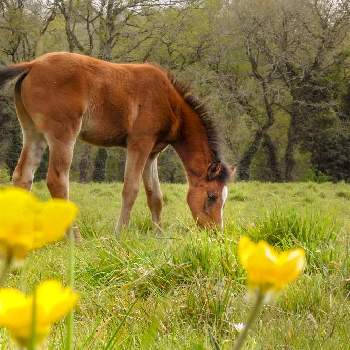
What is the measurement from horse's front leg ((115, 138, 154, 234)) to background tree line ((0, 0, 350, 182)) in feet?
69.7

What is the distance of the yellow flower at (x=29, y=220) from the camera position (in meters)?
0.37

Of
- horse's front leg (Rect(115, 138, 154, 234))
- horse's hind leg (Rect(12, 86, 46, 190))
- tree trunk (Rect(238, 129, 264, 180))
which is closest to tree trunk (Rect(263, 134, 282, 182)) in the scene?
tree trunk (Rect(238, 129, 264, 180))

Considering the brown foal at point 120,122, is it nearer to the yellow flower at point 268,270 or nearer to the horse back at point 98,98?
the horse back at point 98,98

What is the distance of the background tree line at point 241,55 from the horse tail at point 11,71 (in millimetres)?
21633

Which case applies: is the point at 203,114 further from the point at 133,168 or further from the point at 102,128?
the point at 102,128

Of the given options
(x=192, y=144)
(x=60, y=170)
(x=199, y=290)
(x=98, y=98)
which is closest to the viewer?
(x=199, y=290)

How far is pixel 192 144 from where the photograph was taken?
7.39 m

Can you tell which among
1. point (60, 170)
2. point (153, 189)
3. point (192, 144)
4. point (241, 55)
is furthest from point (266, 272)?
point (241, 55)

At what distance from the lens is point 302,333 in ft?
7.27

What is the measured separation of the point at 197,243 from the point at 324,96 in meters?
29.5

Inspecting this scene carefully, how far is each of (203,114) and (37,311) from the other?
7.09 metres

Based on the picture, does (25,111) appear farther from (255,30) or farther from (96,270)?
(255,30)

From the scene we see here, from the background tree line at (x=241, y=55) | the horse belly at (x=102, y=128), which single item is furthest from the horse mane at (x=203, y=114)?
the background tree line at (x=241, y=55)

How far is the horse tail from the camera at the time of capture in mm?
6043
